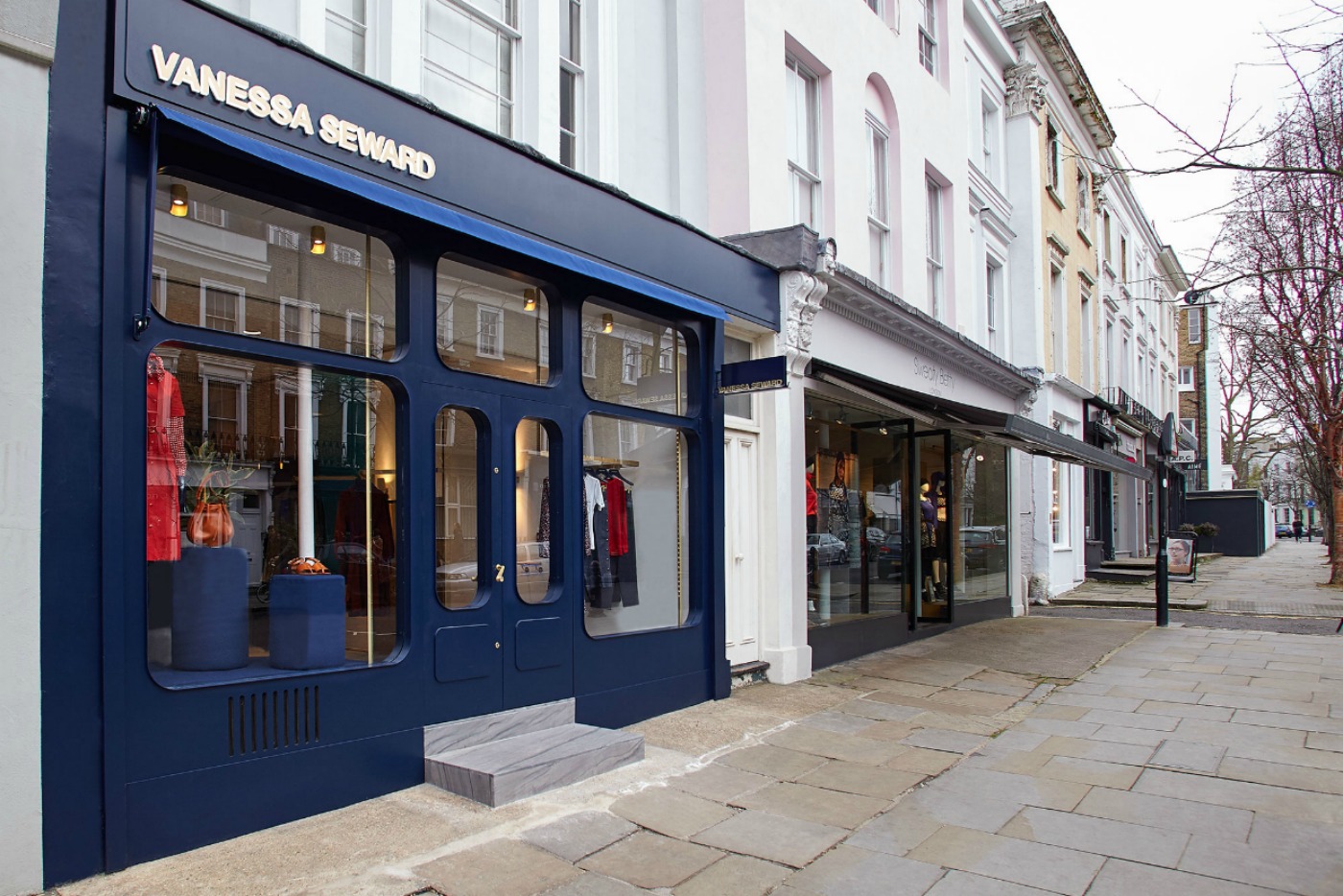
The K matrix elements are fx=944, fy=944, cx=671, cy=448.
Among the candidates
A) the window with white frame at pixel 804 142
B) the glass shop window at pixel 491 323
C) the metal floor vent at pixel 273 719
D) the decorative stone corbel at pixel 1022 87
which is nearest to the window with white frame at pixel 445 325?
the glass shop window at pixel 491 323

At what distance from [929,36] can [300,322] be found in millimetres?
12683

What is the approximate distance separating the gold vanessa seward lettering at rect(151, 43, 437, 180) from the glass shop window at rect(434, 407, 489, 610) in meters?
1.57

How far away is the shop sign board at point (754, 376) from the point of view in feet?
26.2

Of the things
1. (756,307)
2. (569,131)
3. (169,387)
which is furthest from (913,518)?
(169,387)

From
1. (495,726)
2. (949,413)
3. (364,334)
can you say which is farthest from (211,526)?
(949,413)

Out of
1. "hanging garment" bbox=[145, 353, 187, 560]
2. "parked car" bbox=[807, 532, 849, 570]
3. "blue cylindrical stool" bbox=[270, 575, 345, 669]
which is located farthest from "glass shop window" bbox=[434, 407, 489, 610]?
"parked car" bbox=[807, 532, 849, 570]

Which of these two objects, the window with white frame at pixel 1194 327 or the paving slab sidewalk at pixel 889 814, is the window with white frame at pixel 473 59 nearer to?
the paving slab sidewalk at pixel 889 814

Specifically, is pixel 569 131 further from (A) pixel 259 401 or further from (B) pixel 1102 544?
(B) pixel 1102 544

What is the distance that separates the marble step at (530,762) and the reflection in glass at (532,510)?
38.7 inches

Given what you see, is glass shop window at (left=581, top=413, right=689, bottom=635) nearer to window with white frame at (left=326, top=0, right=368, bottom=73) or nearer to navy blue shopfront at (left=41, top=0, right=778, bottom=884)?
navy blue shopfront at (left=41, top=0, right=778, bottom=884)

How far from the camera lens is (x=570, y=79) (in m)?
8.34

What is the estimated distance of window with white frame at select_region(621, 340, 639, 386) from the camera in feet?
25.5

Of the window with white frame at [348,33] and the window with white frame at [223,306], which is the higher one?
the window with white frame at [348,33]

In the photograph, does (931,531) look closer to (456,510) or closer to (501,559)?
(501,559)
